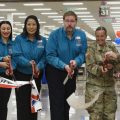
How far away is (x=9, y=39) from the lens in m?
5.08

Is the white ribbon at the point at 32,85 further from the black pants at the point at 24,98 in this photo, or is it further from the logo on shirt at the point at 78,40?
the logo on shirt at the point at 78,40

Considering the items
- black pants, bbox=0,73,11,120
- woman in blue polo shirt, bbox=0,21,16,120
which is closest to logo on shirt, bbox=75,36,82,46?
woman in blue polo shirt, bbox=0,21,16,120

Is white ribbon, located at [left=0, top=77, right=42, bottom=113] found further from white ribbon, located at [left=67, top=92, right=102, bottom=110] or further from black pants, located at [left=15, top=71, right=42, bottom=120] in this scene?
white ribbon, located at [left=67, top=92, right=102, bottom=110]

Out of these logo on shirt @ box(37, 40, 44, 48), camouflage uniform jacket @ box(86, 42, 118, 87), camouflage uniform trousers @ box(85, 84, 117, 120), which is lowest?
camouflage uniform trousers @ box(85, 84, 117, 120)

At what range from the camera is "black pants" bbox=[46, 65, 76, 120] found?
463cm

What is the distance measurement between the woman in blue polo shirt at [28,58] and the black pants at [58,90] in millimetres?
205

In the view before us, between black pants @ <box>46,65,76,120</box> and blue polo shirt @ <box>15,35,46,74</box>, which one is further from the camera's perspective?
blue polo shirt @ <box>15,35,46,74</box>

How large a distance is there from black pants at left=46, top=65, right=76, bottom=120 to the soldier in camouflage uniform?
25 centimetres

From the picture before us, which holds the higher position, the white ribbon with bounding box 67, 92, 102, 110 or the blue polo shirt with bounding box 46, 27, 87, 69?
the blue polo shirt with bounding box 46, 27, 87, 69

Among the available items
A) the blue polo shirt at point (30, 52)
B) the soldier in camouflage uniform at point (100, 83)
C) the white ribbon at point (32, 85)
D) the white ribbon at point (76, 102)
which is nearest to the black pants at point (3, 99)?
the white ribbon at point (32, 85)

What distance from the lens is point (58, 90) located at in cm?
463

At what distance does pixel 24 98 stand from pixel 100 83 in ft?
3.39

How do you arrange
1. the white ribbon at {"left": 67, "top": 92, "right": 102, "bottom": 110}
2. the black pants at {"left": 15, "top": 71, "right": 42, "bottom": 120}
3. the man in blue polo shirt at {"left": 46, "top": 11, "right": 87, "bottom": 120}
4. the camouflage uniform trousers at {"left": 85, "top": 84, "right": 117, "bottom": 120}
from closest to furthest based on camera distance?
the white ribbon at {"left": 67, "top": 92, "right": 102, "bottom": 110} < the man in blue polo shirt at {"left": 46, "top": 11, "right": 87, "bottom": 120} < the camouflage uniform trousers at {"left": 85, "top": 84, "right": 117, "bottom": 120} < the black pants at {"left": 15, "top": 71, "right": 42, "bottom": 120}

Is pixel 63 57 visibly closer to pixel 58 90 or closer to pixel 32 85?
pixel 58 90
